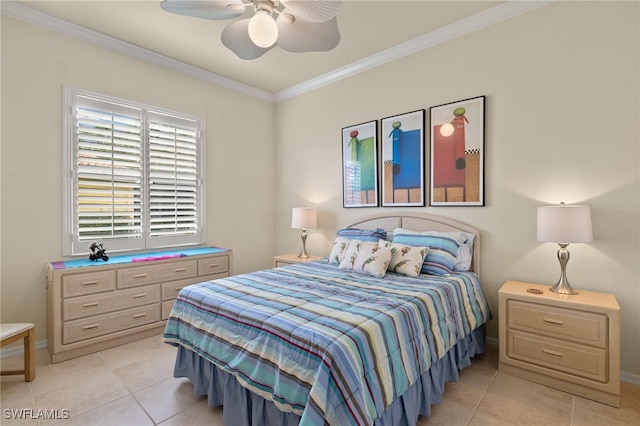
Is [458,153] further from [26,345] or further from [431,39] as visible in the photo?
[26,345]

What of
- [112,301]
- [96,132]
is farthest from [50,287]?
[96,132]

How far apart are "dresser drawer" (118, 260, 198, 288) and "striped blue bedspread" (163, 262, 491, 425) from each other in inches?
42.0

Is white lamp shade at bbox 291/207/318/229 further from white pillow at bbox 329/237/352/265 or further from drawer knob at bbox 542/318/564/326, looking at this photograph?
drawer knob at bbox 542/318/564/326

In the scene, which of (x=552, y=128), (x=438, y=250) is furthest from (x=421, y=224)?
(x=552, y=128)

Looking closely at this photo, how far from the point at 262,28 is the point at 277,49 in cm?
175

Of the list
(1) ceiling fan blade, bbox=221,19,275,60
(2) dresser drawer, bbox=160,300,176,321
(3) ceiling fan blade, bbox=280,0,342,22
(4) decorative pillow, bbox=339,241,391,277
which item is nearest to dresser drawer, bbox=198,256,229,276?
(2) dresser drawer, bbox=160,300,176,321

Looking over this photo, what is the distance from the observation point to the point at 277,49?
11.1ft

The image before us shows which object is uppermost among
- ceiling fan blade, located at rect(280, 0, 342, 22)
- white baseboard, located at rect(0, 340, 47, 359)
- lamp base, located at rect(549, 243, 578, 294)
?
ceiling fan blade, located at rect(280, 0, 342, 22)

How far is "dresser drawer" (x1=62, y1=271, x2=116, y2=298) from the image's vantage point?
2625 millimetres

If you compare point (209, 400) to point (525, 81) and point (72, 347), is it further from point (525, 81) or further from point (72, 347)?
point (525, 81)

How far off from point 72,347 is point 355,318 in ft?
8.41

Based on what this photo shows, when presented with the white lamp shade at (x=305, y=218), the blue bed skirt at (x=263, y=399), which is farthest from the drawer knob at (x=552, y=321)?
the white lamp shade at (x=305, y=218)

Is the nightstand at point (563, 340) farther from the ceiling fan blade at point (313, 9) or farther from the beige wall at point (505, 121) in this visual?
the ceiling fan blade at point (313, 9)

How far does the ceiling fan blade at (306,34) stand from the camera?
199 cm
